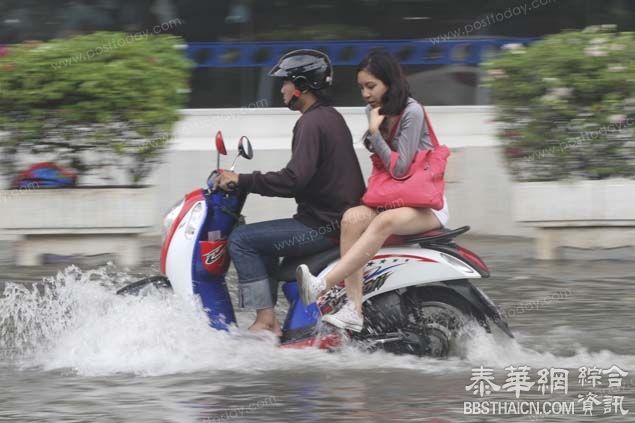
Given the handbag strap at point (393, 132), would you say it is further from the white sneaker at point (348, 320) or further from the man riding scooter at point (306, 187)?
the white sneaker at point (348, 320)

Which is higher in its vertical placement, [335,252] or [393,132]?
[393,132]

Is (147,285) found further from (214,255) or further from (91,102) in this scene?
(91,102)

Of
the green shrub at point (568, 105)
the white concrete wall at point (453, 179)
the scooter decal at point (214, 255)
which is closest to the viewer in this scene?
the scooter decal at point (214, 255)

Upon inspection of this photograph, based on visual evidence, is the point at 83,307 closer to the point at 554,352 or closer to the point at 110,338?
the point at 110,338

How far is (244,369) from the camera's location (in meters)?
6.74

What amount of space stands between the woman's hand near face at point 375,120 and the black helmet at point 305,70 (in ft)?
0.99

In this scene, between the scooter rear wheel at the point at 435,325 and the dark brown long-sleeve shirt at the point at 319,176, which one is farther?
the scooter rear wheel at the point at 435,325

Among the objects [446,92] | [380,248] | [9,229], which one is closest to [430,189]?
[380,248]

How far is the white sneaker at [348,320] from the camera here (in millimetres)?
6664

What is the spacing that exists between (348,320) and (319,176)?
74 cm

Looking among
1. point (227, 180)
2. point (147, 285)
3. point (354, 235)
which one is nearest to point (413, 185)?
point (354, 235)

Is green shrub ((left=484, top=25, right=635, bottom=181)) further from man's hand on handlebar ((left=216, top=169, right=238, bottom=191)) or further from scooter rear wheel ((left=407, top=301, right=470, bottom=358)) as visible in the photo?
man's hand on handlebar ((left=216, top=169, right=238, bottom=191))

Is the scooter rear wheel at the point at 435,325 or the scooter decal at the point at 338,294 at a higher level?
the scooter decal at the point at 338,294

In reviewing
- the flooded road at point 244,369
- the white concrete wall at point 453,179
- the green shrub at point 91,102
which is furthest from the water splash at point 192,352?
the white concrete wall at point 453,179
